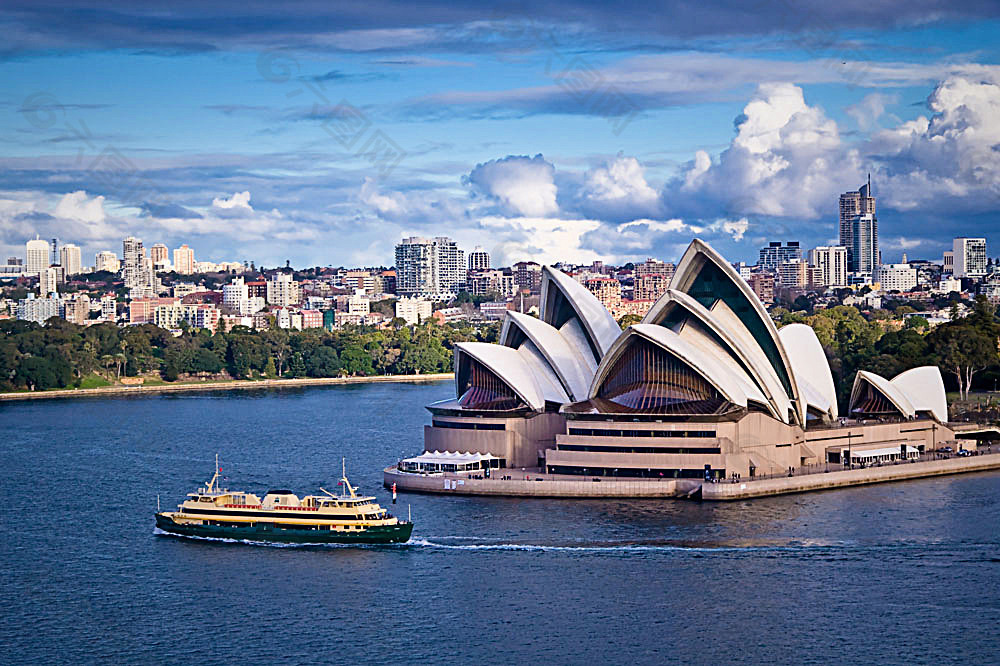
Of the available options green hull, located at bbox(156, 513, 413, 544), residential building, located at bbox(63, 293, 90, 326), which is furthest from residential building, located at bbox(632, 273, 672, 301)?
green hull, located at bbox(156, 513, 413, 544)

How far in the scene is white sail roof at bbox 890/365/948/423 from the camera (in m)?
57.4

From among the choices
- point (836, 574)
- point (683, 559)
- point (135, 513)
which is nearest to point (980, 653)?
point (836, 574)

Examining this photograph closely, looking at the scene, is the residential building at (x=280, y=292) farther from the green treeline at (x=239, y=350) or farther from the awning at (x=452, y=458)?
the awning at (x=452, y=458)

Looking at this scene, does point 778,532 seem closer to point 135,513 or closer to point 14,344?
point 135,513

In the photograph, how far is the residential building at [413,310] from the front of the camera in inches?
6836

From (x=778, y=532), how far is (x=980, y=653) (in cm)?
1125

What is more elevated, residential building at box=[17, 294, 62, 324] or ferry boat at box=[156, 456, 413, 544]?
residential building at box=[17, 294, 62, 324]

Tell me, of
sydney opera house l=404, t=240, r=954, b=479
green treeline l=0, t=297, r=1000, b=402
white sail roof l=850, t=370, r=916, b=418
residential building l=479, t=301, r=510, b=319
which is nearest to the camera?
sydney opera house l=404, t=240, r=954, b=479

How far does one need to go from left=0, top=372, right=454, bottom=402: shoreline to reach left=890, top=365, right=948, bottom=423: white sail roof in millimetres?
60271

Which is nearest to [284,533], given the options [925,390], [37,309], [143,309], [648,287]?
[925,390]

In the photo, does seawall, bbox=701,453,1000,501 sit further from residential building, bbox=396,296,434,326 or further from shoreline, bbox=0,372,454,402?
residential building, bbox=396,296,434,326

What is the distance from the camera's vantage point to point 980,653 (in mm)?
30406

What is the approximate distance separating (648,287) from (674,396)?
147 metres

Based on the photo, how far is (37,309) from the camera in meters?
160
